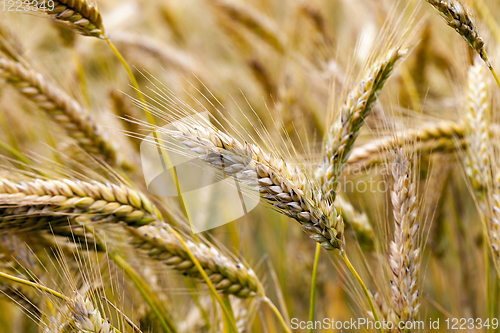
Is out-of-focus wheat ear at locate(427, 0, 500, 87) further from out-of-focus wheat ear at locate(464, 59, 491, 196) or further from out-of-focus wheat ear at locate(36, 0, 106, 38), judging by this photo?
out-of-focus wheat ear at locate(36, 0, 106, 38)

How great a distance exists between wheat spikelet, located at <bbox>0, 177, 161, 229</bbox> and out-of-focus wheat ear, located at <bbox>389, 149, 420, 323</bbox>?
455 millimetres

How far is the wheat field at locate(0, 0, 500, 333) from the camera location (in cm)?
58

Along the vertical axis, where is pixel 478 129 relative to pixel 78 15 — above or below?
above

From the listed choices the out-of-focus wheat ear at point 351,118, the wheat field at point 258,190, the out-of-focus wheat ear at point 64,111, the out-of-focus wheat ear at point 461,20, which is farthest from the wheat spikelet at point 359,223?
the out-of-focus wheat ear at point 64,111

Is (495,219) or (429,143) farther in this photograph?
(429,143)

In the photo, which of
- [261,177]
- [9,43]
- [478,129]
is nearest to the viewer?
[261,177]

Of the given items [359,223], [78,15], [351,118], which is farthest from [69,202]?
[359,223]

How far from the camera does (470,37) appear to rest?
1.92ft

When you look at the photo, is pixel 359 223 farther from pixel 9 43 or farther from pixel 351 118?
pixel 9 43

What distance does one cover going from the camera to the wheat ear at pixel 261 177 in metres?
0.51

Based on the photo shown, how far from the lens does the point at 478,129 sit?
76cm

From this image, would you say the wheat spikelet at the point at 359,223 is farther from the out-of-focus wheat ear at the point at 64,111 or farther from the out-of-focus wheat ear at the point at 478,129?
the out-of-focus wheat ear at the point at 64,111

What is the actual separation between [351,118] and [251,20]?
986 millimetres

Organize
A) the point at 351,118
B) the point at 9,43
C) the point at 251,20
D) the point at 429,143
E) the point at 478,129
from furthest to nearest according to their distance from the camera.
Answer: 1. the point at 251,20
2. the point at 9,43
3. the point at 429,143
4. the point at 478,129
5. the point at 351,118
